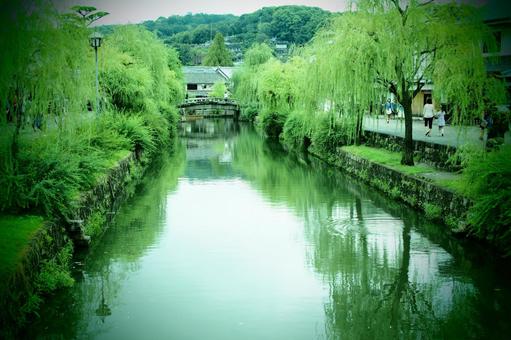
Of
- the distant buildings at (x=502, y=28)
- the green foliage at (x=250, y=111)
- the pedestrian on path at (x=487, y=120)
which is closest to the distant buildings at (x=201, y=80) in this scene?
the green foliage at (x=250, y=111)

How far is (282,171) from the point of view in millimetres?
26016

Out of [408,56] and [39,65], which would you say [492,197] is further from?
[39,65]

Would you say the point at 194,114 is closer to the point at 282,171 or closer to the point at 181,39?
the point at 282,171

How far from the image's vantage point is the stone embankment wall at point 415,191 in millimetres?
13258

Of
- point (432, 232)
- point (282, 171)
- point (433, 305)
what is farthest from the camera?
point (282, 171)

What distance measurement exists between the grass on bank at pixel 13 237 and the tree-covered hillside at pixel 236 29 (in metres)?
98.9

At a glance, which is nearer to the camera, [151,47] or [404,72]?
[404,72]

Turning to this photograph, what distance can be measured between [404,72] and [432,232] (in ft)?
21.2

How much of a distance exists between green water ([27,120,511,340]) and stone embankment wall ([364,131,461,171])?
2.06 meters

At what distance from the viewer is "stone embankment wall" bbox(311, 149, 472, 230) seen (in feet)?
43.5

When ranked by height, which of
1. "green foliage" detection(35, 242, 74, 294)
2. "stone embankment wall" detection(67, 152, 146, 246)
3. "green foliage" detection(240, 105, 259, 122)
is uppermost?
"green foliage" detection(240, 105, 259, 122)

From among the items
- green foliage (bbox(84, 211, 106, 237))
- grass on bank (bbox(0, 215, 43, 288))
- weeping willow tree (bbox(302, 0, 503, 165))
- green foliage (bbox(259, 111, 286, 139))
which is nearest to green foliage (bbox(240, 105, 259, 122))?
green foliage (bbox(259, 111, 286, 139))

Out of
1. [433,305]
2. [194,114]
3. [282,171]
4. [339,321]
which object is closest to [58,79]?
[339,321]

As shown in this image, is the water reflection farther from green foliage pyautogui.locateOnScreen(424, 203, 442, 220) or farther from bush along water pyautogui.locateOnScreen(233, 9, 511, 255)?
bush along water pyautogui.locateOnScreen(233, 9, 511, 255)
